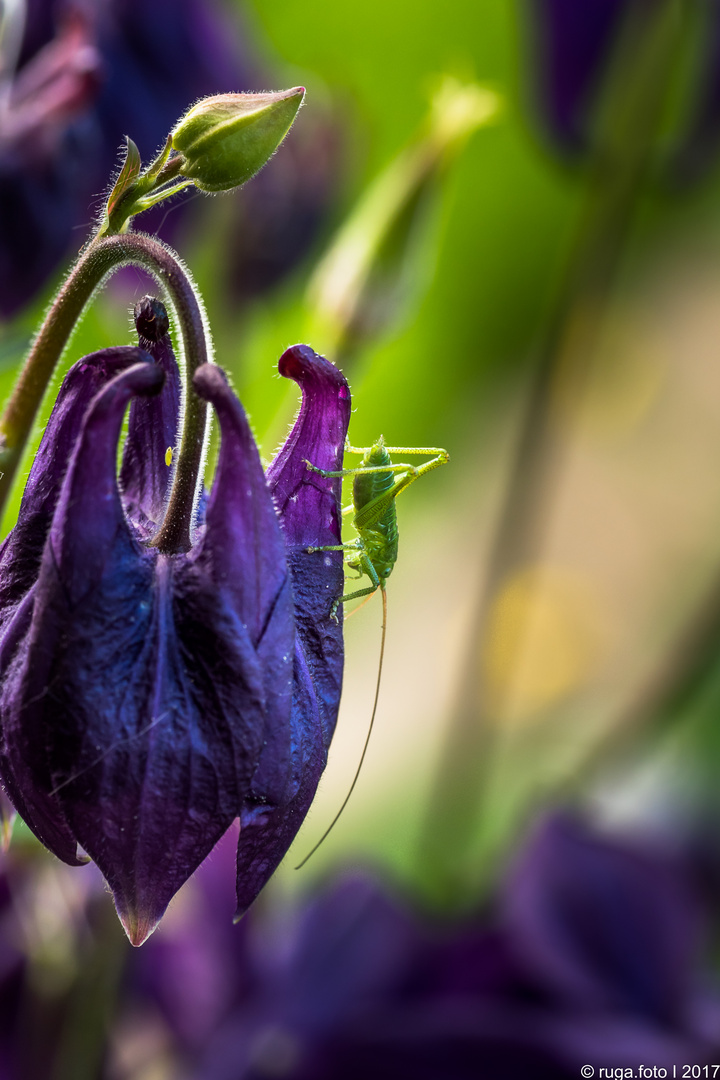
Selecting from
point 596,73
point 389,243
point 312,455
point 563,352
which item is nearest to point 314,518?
point 312,455

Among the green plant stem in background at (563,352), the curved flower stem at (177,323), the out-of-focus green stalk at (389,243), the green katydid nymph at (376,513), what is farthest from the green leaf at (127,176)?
the green plant stem in background at (563,352)

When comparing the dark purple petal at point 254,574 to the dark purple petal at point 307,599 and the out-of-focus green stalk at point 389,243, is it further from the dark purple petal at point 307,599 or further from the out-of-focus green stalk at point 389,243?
→ the out-of-focus green stalk at point 389,243

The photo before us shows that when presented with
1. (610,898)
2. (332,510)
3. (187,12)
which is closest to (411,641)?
(610,898)

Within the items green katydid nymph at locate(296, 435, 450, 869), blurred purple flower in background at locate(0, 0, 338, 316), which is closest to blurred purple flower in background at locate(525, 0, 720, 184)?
blurred purple flower in background at locate(0, 0, 338, 316)

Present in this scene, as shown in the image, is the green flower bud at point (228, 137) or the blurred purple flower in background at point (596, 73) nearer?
the green flower bud at point (228, 137)

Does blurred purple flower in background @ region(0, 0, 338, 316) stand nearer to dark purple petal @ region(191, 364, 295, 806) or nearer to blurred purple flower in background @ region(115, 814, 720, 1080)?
dark purple petal @ region(191, 364, 295, 806)

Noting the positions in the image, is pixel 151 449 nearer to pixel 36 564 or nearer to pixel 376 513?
pixel 36 564
